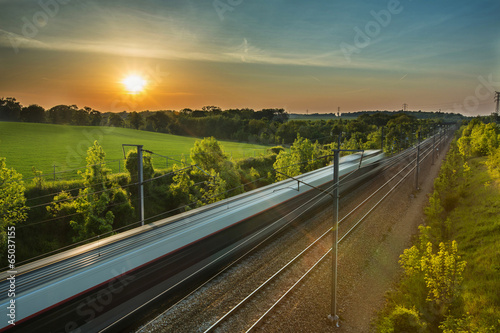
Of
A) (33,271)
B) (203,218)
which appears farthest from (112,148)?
(33,271)

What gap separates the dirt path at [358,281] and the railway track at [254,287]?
1.51 ft

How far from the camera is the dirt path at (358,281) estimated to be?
9.62 metres

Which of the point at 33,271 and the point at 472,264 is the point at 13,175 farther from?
the point at 472,264

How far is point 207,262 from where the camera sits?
12398 mm

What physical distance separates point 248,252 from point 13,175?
38.2 ft

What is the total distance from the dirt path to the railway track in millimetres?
462

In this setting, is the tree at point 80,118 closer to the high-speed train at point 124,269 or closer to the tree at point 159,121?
the tree at point 159,121

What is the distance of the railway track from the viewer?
30.6 feet

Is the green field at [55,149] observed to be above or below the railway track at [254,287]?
above

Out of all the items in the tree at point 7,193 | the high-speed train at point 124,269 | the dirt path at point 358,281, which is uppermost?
the tree at point 7,193

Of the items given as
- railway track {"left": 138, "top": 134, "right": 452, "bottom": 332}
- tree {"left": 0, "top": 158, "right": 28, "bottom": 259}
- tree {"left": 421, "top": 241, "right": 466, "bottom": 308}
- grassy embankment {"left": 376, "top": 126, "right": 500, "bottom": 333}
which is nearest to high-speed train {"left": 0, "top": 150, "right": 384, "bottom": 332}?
railway track {"left": 138, "top": 134, "right": 452, "bottom": 332}

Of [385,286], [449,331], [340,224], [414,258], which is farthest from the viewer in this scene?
[340,224]

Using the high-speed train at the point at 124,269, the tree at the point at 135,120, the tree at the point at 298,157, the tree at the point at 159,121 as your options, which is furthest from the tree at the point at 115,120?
the high-speed train at the point at 124,269

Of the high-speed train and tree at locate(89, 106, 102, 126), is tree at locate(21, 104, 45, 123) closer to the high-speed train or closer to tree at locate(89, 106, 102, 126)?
tree at locate(89, 106, 102, 126)
